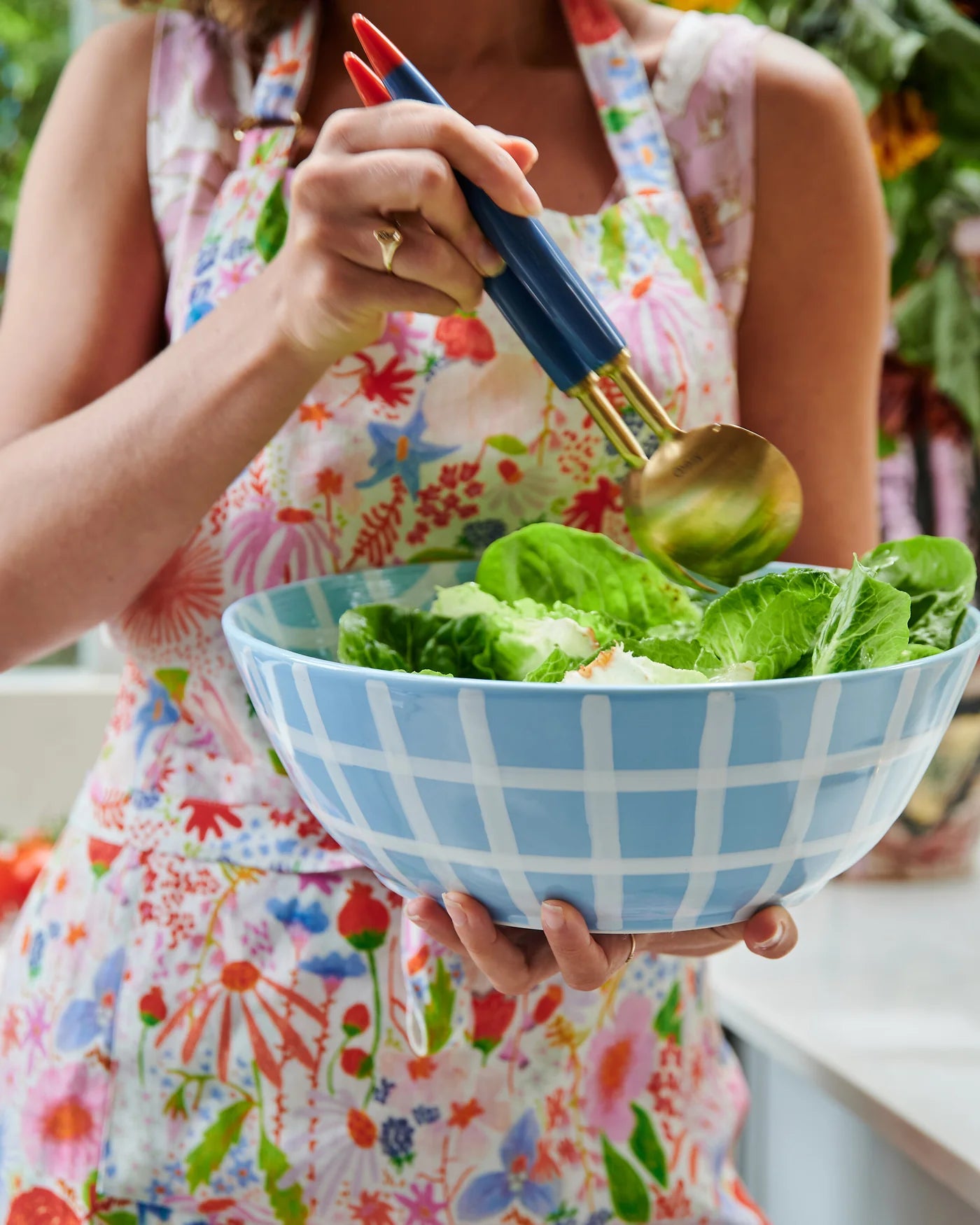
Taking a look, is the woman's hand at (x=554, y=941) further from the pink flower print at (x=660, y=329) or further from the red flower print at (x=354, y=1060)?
the pink flower print at (x=660, y=329)

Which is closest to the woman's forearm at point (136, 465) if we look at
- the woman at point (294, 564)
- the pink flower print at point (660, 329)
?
the woman at point (294, 564)

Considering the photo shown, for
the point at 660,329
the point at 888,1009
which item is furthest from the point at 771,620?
the point at 888,1009

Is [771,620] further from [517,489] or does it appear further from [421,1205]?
[421,1205]

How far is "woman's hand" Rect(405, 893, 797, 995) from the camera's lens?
0.43 m

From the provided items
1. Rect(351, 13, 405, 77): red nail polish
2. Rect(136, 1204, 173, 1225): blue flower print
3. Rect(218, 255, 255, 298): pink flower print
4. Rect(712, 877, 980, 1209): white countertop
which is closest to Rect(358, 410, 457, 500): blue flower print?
Rect(218, 255, 255, 298): pink flower print

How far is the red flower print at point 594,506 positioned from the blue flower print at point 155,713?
251 millimetres

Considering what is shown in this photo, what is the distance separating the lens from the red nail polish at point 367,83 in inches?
17.8

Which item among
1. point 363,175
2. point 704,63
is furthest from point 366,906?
point 704,63

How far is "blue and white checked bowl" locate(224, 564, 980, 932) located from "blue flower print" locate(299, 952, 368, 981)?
0.20m

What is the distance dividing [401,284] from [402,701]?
0.19 m

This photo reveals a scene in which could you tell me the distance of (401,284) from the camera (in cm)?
47

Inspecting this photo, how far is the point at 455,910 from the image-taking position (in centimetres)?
43

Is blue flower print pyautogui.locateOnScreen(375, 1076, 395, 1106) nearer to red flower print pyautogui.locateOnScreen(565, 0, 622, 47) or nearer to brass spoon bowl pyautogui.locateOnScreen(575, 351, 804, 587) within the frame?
brass spoon bowl pyautogui.locateOnScreen(575, 351, 804, 587)

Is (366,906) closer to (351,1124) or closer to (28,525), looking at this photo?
(351,1124)
